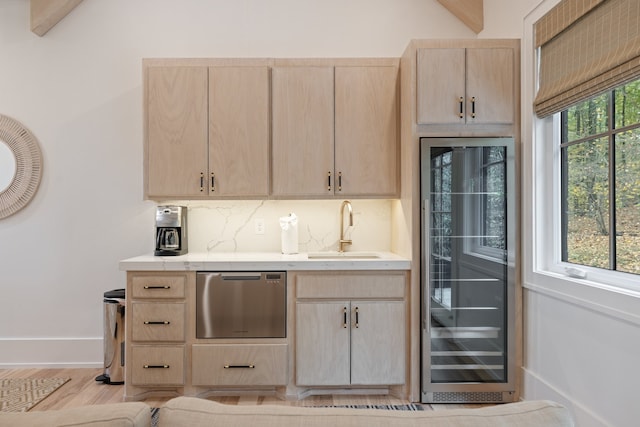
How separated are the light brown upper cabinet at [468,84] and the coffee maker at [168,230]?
1.87 metres

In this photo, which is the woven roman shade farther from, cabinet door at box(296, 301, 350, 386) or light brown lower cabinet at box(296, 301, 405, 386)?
cabinet door at box(296, 301, 350, 386)

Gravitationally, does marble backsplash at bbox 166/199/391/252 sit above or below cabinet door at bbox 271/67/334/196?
below

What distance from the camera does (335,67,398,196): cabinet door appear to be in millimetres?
3008

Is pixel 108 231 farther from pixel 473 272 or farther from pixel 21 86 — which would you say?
pixel 473 272

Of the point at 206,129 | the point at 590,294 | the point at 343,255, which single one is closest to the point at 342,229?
the point at 343,255

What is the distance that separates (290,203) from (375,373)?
1.45 m

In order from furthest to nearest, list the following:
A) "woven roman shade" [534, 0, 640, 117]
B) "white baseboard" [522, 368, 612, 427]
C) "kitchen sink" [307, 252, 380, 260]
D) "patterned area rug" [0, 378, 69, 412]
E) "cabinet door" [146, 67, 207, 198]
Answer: "kitchen sink" [307, 252, 380, 260], "cabinet door" [146, 67, 207, 198], "patterned area rug" [0, 378, 69, 412], "white baseboard" [522, 368, 612, 427], "woven roman shade" [534, 0, 640, 117]

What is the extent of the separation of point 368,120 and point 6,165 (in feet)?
9.54

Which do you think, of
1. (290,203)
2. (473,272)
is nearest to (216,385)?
(290,203)

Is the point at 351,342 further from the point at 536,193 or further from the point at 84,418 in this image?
→ the point at 84,418

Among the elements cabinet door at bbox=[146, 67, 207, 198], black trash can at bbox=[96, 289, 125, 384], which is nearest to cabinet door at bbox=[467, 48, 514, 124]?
cabinet door at bbox=[146, 67, 207, 198]

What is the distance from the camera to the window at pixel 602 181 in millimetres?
1936

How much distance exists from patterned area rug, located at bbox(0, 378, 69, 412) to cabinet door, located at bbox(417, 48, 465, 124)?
125 inches

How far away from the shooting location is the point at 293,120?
3.02m
